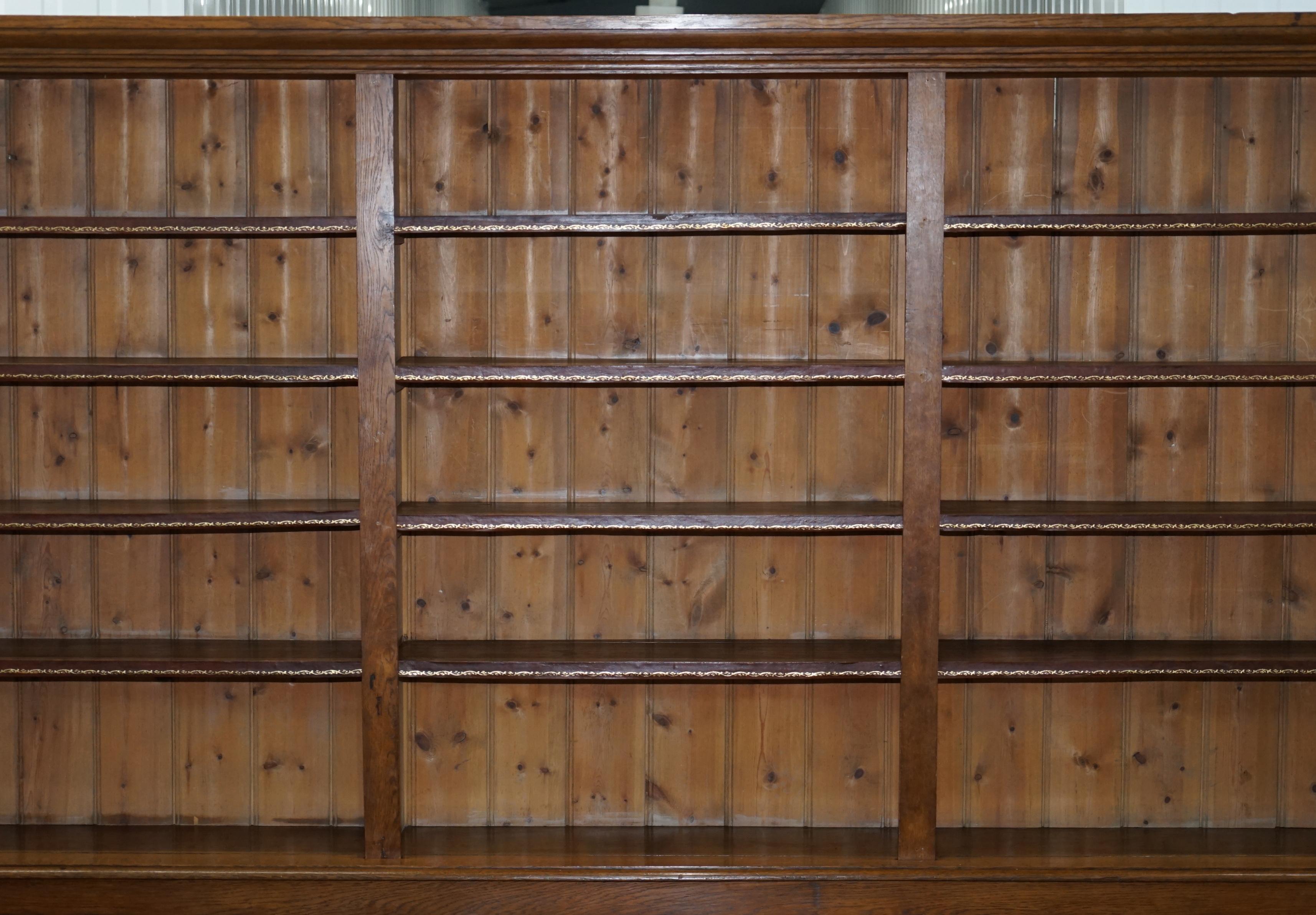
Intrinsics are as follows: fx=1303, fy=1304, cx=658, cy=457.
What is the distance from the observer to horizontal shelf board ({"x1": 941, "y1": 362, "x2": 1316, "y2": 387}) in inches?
117

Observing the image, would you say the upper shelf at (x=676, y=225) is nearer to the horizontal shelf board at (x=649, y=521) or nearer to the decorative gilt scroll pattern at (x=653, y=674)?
the horizontal shelf board at (x=649, y=521)

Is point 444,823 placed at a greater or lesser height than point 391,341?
lesser

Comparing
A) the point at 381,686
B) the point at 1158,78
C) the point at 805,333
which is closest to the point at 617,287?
the point at 805,333

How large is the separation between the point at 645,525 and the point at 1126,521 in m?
1.11

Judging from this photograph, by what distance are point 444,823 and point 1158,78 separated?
257 cm

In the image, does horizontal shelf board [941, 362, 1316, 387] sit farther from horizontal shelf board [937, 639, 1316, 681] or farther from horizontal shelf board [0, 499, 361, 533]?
horizontal shelf board [0, 499, 361, 533]

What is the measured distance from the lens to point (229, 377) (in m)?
3.00

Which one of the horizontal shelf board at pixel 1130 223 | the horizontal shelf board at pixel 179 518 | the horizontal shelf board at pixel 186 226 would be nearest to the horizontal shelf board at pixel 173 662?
the horizontal shelf board at pixel 179 518

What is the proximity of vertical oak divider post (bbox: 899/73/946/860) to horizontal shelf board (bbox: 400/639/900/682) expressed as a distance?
0.31 feet

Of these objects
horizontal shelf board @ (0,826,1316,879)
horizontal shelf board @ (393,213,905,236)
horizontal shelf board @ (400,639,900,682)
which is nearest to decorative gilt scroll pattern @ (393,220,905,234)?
horizontal shelf board @ (393,213,905,236)

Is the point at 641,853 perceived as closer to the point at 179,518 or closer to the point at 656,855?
the point at 656,855

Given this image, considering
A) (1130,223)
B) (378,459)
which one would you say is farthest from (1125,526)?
(378,459)

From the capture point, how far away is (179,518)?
302 cm

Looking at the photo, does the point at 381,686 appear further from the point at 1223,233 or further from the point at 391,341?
the point at 1223,233
